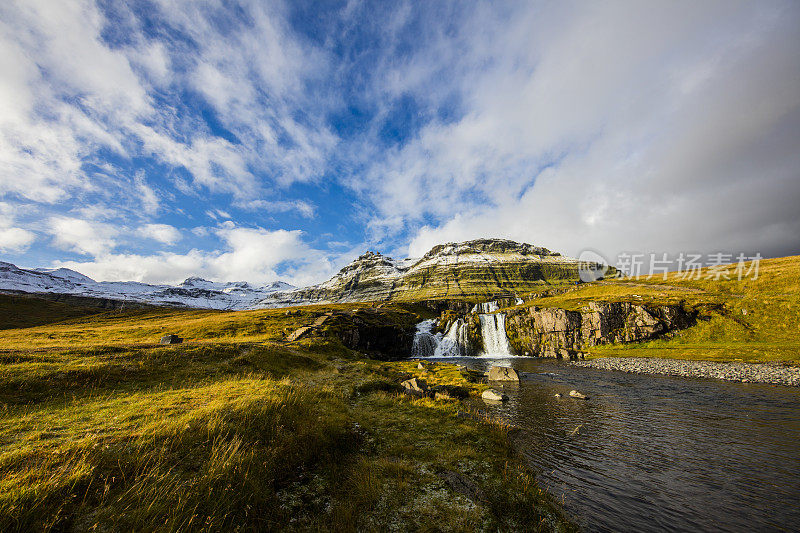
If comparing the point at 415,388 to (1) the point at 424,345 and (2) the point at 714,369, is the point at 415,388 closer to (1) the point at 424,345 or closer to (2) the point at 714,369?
(2) the point at 714,369

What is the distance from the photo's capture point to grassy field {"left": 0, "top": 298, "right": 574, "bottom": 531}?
606 cm

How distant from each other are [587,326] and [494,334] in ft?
83.4

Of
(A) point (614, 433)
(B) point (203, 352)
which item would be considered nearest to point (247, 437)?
(B) point (203, 352)

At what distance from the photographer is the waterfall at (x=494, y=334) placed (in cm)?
8438

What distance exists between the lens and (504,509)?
28.9 feet

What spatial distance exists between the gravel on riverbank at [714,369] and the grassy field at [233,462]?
43.6 meters

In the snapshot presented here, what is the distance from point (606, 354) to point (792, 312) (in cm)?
3470

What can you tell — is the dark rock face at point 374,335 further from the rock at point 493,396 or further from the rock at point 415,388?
Result: the rock at point 493,396

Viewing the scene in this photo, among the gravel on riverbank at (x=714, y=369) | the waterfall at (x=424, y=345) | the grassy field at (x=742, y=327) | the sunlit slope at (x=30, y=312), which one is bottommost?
the sunlit slope at (x=30, y=312)

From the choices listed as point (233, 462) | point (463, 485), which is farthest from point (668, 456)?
point (233, 462)

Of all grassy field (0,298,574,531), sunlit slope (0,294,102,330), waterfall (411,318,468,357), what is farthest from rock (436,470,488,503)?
sunlit slope (0,294,102,330)

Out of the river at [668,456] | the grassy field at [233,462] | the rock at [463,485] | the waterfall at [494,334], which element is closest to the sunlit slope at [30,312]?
the grassy field at [233,462]

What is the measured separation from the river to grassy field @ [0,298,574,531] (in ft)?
8.80

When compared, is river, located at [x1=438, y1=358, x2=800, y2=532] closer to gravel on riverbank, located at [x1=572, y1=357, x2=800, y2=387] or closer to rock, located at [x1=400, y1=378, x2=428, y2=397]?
rock, located at [x1=400, y1=378, x2=428, y2=397]
